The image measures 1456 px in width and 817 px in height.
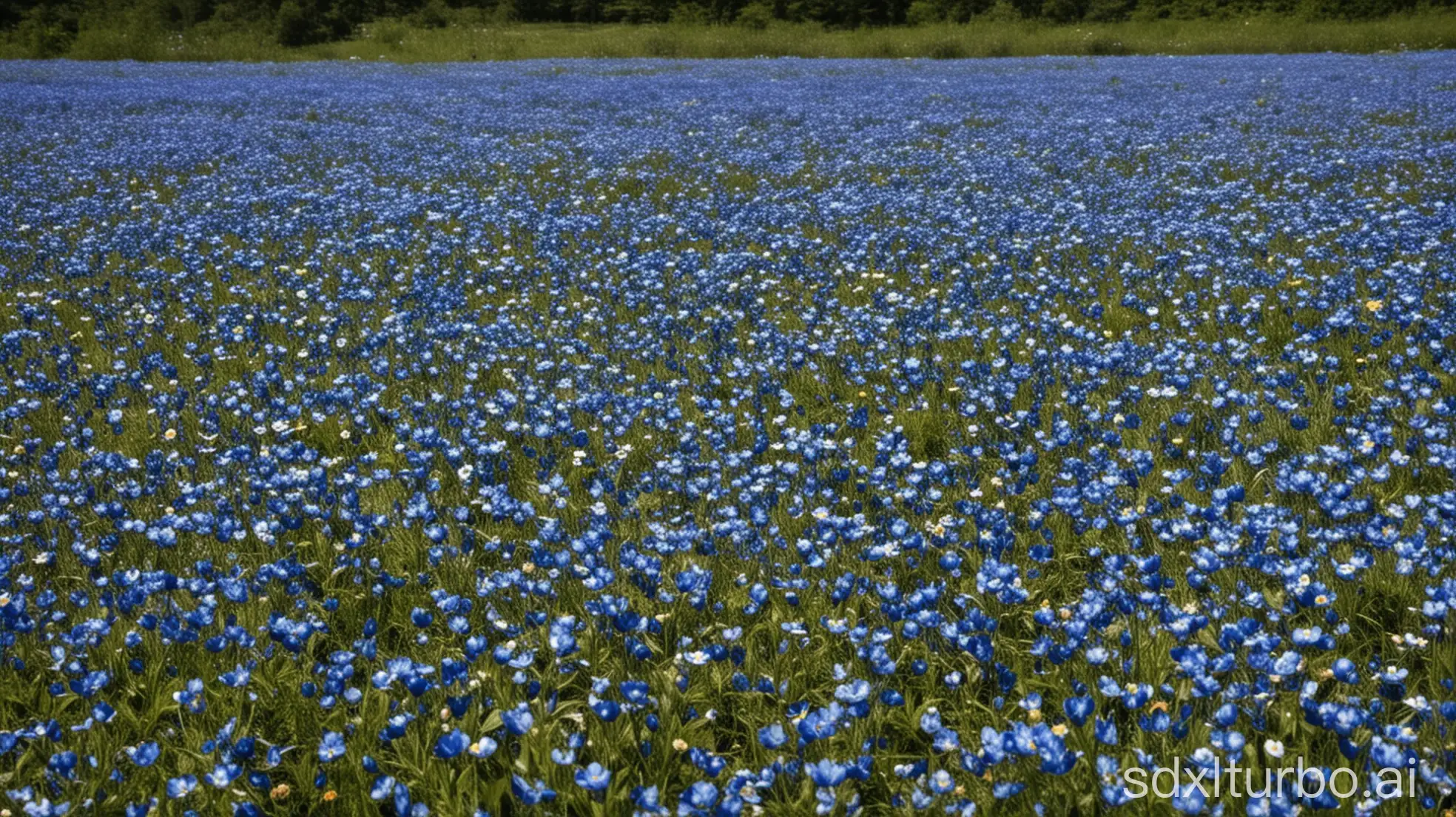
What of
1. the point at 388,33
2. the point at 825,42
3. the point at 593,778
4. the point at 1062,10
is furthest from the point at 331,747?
the point at 1062,10

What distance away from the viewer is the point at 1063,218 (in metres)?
9.52

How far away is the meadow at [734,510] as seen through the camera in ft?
8.38

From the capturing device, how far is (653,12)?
66.2 meters

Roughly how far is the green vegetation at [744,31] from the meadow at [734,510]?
35.1 metres

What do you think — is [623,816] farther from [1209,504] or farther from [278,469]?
[278,469]

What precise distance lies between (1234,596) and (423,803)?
2.44 m

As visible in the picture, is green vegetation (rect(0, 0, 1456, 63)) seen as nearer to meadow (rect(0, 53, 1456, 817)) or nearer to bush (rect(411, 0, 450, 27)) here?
bush (rect(411, 0, 450, 27))

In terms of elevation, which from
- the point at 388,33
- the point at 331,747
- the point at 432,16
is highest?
the point at 432,16

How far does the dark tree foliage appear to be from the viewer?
161 ft

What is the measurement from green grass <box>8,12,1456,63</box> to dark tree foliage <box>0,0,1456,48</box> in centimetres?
208

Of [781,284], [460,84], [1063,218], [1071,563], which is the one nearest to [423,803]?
[1071,563]

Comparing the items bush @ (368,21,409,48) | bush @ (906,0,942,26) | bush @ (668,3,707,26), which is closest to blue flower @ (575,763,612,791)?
bush @ (368,21,409,48)

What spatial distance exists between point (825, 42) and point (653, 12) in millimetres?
24951

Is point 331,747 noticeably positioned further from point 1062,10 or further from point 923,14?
point 1062,10
